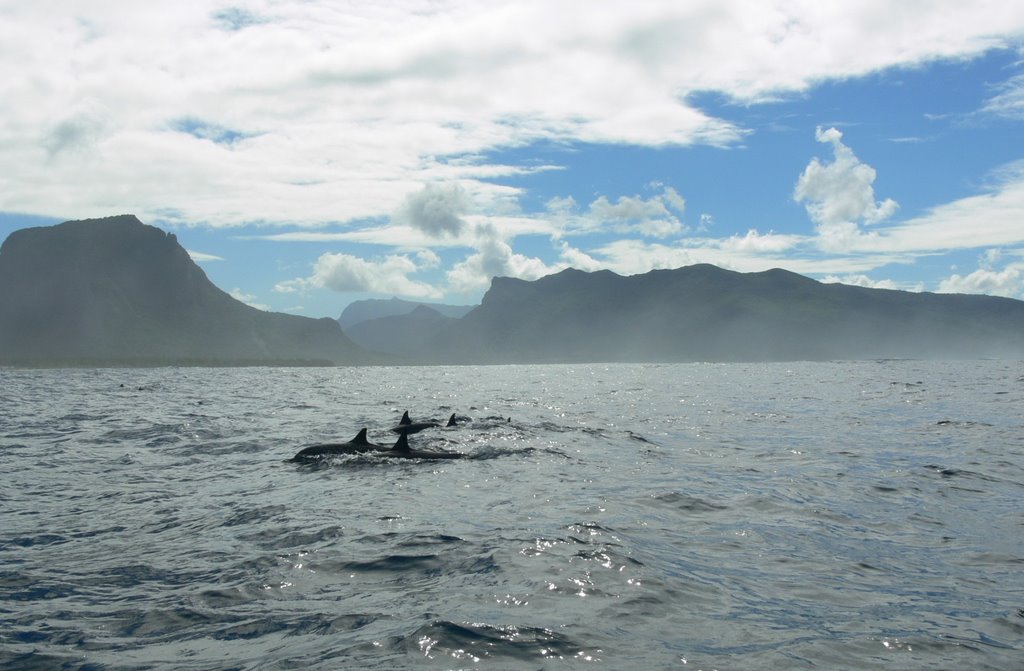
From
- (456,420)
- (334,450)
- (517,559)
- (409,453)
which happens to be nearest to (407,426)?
(456,420)

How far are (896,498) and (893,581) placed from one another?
744 centimetres

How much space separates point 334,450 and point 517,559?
Answer: 13810 millimetres

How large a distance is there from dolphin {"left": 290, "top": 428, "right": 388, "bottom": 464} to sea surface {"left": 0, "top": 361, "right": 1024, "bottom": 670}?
0.85 m

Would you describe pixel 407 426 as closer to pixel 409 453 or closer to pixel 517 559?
pixel 409 453

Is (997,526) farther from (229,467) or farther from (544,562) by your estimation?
Answer: (229,467)

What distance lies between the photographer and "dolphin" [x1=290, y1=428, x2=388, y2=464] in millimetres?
24839

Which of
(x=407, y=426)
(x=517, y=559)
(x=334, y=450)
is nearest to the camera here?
(x=517, y=559)

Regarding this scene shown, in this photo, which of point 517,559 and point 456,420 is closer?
point 517,559

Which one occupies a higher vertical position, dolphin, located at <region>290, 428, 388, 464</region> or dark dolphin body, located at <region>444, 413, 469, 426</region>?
dolphin, located at <region>290, 428, 388, 464</region>

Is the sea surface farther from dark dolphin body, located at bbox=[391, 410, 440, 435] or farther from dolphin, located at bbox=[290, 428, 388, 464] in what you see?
dark dolphin body, located at bbox=[391, 410, 440, 435]

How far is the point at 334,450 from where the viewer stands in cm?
2545

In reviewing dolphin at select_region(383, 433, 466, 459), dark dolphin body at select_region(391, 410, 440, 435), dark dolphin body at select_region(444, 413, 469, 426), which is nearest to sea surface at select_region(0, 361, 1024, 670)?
dolphin at select_region(383, 433, 466, 459)

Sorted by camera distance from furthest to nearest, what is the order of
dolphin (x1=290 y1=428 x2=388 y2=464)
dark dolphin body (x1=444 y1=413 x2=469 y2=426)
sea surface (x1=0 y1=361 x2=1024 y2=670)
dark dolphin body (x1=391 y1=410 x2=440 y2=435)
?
1. dark dolphin body (x1=444 y1=413 x2=469 y2=426)
2. dark dolphin body (x1=391 y1=410 x2=440 y2=435)
3. dolphin (x1=290 y1=428 x2=388 y2=464)
4. sea surface (x1=0 y1=361 x2=1024 y2=670)

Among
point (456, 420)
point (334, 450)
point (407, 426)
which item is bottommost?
point (456, 420)
